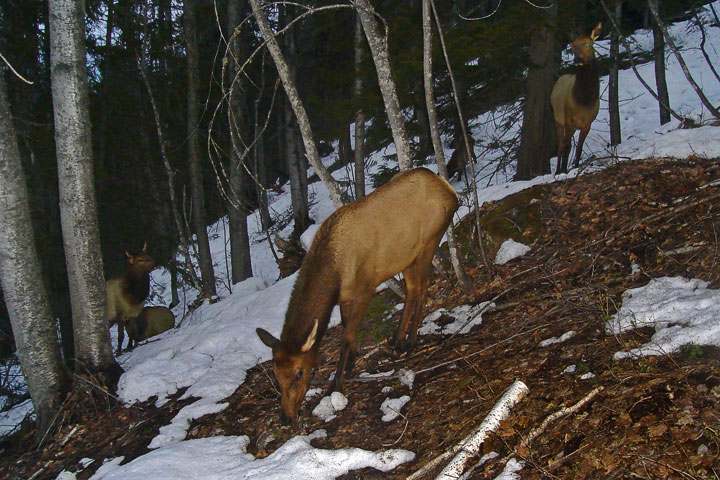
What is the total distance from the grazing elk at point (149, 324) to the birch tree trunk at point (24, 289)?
624 centimetres

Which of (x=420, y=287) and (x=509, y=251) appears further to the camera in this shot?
(x=509, y=251)

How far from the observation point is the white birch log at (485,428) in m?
3.42

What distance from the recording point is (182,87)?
654 inches

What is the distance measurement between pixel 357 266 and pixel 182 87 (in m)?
13.4

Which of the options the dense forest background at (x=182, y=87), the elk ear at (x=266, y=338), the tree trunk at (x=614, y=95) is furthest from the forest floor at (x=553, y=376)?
the tree trunk at (x=614, y=95)

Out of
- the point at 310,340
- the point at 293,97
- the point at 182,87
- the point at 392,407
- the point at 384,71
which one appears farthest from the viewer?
the point at 182,87

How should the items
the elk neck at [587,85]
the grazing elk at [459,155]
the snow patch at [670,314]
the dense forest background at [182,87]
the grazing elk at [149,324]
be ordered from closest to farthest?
the snow patch at [670,314] → the elk neck at [587,85] → the dense forest background at [182,87] → the grazing elk at [149,324] → the grazing elk at [459,155]

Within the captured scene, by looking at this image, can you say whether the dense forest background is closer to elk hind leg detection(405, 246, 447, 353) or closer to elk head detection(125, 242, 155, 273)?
elk head detection(125, 242, 155, 273)

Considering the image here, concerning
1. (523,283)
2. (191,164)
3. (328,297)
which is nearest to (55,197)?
(191,164)

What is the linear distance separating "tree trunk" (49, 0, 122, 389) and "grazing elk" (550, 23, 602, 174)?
7.60 metres

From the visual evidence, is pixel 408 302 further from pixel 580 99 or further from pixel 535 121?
pixel 535 121

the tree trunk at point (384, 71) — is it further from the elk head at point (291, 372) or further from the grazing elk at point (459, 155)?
the grazing elk at point (459, 155)

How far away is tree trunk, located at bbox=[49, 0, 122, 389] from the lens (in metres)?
6.84

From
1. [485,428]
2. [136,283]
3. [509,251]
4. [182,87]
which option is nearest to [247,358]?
[509,251]
